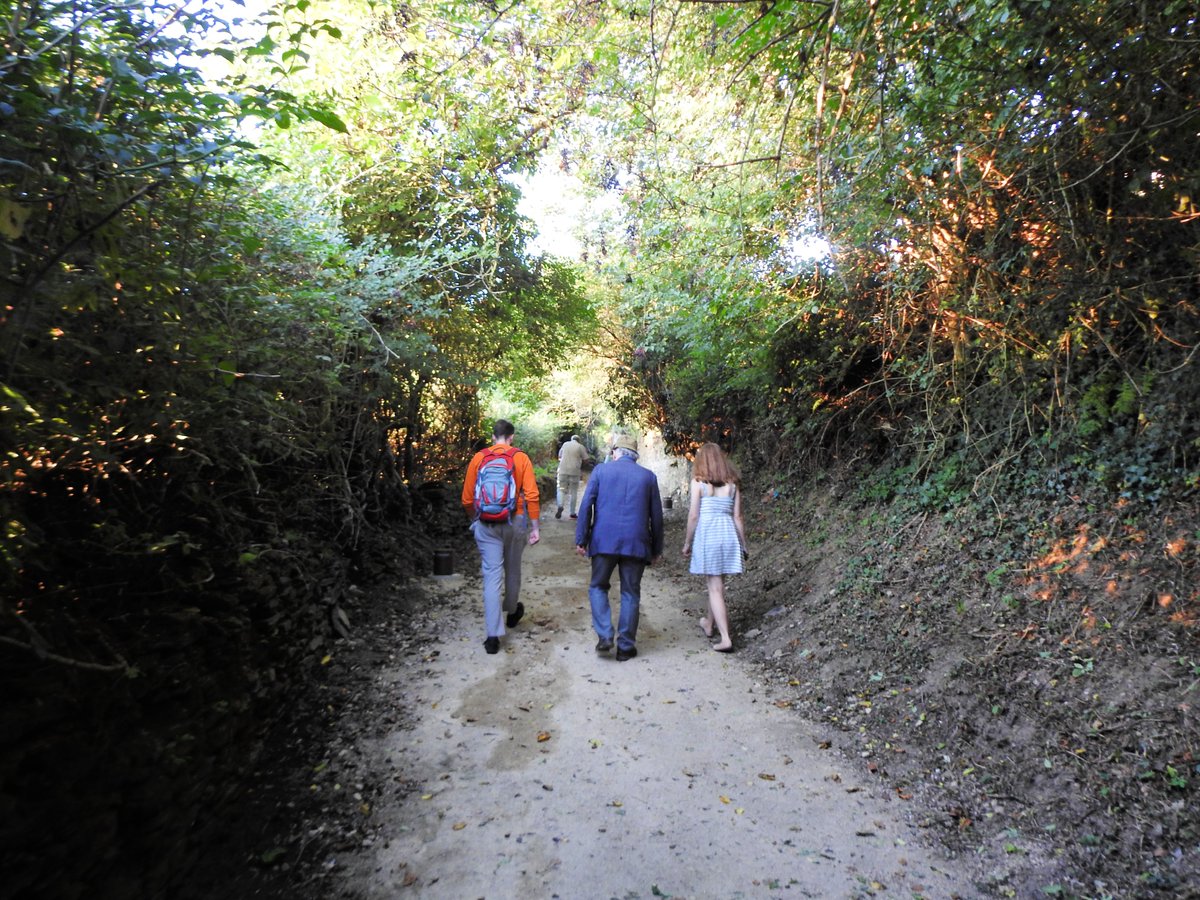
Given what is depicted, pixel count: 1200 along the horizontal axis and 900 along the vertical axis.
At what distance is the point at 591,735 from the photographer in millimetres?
4078

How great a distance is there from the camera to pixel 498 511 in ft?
18.3

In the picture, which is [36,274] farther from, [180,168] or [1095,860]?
[1095,860]

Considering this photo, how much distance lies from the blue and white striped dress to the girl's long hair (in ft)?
0.27

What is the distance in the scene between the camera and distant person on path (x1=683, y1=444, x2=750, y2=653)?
5.68 metres

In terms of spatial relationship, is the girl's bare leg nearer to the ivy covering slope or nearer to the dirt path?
the dirt path

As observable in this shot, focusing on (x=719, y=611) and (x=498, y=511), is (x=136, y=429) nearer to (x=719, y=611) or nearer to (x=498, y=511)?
(x=498, y=511)

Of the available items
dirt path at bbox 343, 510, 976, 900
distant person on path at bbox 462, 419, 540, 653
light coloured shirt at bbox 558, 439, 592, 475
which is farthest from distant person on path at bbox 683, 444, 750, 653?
light coloured shirt at bbox 558, 439, 592, 475

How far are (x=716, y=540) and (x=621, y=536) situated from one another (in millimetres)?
890

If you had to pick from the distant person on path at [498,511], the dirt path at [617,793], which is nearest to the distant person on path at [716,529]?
the dirt path at [617,793]

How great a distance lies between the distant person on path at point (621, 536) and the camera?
5.49 meters

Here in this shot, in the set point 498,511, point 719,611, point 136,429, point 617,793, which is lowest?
point 617,793

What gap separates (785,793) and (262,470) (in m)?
4.26

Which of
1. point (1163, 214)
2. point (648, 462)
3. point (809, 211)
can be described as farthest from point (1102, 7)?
point (648, 462)

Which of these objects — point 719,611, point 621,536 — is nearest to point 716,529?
point 719,611
